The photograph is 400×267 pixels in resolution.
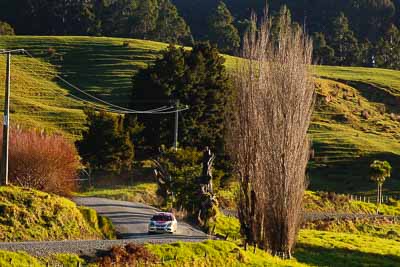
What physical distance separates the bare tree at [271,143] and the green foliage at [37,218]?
28.4ft

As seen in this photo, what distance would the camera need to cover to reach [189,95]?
67.2 metres

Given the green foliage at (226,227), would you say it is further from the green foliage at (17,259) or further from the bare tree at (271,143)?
the green foliage at (17,259)

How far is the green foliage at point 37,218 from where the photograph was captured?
35719 millimetres

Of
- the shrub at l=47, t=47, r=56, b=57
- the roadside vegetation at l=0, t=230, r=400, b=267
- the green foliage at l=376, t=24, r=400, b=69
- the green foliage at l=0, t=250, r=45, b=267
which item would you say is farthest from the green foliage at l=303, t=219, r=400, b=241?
the green foliage at l=376, t=24, r=400, b=69

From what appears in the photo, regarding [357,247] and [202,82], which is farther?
[202,82]

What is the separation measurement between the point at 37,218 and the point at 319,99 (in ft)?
235

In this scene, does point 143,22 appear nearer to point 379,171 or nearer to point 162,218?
point 379,171

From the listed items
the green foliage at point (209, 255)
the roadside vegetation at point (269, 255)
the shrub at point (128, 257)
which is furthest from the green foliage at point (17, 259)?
the green foliage at point (209, 255)

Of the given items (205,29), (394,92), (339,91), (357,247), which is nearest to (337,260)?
(357,247)

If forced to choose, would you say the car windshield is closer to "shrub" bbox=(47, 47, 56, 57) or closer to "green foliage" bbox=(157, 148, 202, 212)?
"green foliage" bbox=(157, 148, 202, 212)

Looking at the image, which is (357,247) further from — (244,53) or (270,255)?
(244,53)

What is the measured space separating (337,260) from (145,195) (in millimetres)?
15273

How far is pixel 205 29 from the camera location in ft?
650

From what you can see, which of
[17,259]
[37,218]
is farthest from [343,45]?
[17,259]
